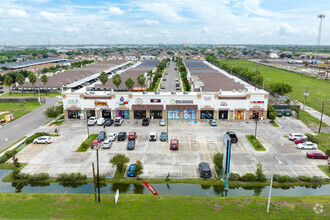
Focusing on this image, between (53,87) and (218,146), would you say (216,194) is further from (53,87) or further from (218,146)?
(53,87)

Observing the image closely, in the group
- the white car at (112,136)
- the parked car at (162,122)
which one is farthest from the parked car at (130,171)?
the parked car at (162,122)

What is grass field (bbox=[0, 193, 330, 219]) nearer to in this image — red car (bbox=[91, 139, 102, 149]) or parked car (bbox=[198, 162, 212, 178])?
parked car (bbox=[198, 162, 212, 178])

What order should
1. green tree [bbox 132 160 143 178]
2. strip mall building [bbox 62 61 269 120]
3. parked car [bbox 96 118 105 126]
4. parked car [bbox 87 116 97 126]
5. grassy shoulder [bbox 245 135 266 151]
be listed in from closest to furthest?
green tree [bbox 132 160 143 178] → grassy shoulder [bbox 245 135 266 151] → parked car [bbox 96 118 105 126] → parked car [bbox 87 116 97 126] → strip mall building [bbox 62 61 269 120]

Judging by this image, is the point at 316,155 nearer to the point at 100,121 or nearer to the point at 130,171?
the point at 130,171

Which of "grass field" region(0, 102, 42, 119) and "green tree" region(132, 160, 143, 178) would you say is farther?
"grass field" region(0, 102, 42, 119)

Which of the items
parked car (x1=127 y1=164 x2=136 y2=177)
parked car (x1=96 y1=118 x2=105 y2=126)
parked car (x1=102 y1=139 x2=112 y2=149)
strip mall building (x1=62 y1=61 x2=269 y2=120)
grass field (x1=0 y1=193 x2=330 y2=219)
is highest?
strip mall building (x1=62 y1=61 x2=269 y2=120)

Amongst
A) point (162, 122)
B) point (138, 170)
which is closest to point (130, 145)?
point (138, 170)

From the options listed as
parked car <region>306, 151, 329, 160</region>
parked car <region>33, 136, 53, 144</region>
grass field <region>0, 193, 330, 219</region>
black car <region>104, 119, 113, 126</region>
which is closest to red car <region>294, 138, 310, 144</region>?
parked car <region>306, 151, 329, 160</region>
